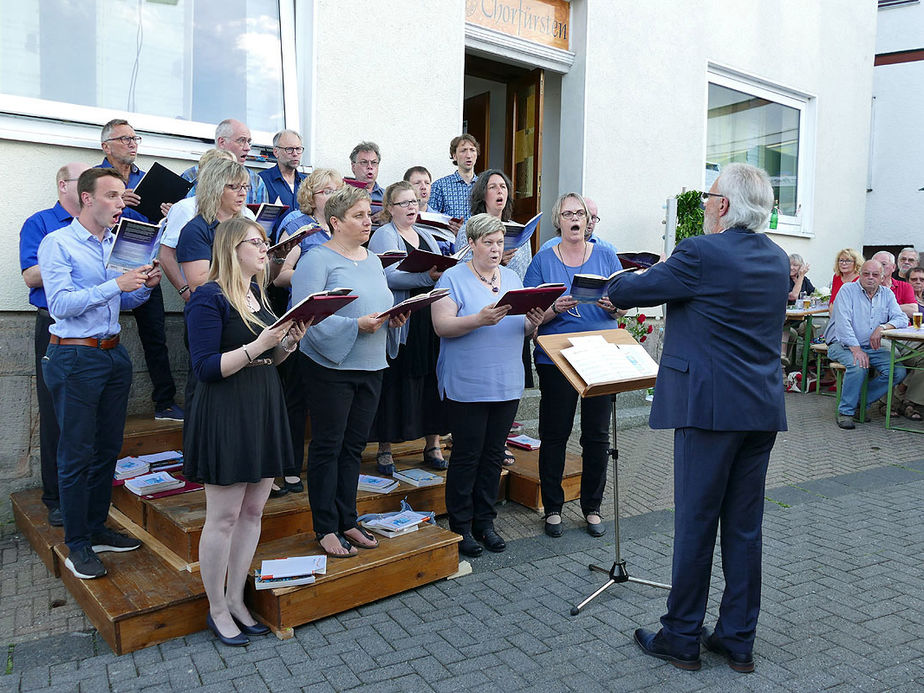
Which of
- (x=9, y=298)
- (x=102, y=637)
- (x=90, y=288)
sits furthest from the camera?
(x=9, y=298)

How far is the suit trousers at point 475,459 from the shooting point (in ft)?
13.9

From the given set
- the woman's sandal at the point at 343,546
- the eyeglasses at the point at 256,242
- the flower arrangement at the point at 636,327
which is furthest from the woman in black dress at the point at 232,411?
the flower arrangement at the point at 636,327

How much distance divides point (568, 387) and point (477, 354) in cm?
68

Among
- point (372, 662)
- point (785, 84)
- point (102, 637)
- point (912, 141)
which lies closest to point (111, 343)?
point (102, 637)

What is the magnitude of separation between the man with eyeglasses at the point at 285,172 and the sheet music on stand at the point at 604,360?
8.58 feet

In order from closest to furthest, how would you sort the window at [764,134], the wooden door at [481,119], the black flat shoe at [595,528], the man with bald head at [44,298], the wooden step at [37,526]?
1. the wooden step at [37,526]
2. the man with bald head at [44,298]
3. the black flat shoe at [595,528]
4. the wooden door at [481,119]
5. the window at [764,134]

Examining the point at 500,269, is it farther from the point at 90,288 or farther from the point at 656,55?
the point at 656,55

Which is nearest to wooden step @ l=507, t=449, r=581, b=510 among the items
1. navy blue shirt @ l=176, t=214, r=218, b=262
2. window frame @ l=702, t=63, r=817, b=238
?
navy blue shirt @ l=176, t=214, r=218, b=262

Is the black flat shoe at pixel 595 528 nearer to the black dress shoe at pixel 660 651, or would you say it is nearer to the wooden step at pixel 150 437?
the black dress shoe at pixel 660 651

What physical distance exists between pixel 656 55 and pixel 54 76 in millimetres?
6702

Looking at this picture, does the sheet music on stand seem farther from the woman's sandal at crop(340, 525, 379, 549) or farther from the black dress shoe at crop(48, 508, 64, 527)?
the black dress shoe at crop(48, 508, 64, 527)

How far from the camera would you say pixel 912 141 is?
14719 millimetres

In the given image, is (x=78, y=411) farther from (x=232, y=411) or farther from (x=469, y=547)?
(x=469, y=547)

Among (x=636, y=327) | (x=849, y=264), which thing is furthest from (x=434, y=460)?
(x=849, y=264)
